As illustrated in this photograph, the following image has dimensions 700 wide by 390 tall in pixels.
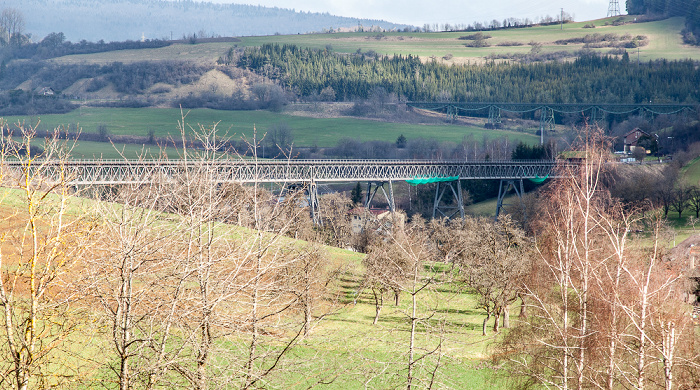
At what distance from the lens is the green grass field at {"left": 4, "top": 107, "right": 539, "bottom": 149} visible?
5157 inches

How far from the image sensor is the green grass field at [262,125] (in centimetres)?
13100

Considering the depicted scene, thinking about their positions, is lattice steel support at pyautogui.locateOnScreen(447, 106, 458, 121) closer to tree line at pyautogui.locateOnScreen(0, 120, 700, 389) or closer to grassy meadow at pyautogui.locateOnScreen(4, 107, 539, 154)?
grassy meadow at pyautogui.locateOnScreen(4, 107, 539, 154)

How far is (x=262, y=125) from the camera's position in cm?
14312

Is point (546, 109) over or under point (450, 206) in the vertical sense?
over

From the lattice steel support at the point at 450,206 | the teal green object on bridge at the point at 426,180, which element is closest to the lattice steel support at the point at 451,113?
the lattice steel support at the point at 450,206

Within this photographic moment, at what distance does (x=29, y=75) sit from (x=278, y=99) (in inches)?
2714

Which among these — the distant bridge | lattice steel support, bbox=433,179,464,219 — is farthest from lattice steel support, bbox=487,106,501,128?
lattice steel support, bbox=433,179,464,219

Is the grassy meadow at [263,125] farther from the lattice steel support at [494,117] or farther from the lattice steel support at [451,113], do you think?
the lattice steel support at [451,113]

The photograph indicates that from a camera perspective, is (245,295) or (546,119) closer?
(245,295)

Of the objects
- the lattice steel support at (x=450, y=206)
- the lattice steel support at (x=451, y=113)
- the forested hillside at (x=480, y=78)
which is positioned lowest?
the lattice steel support at (x=450, y=206)

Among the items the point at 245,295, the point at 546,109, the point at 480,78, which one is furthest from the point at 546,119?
the point at 245,295

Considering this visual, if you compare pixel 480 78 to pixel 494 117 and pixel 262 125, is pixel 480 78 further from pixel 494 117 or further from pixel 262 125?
pixel 262 125

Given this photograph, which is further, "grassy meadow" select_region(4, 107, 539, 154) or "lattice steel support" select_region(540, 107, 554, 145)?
"lattice steel support" select_region(540, 107, 554, 145)

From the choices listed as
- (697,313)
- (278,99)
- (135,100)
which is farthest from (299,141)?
(697,313)
